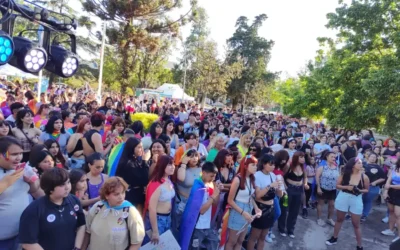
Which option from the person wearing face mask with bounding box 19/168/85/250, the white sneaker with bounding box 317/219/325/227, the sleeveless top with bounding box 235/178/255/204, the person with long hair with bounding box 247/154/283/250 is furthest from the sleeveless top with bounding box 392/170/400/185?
the person wearing face mask with bounding box 19/168/85/250

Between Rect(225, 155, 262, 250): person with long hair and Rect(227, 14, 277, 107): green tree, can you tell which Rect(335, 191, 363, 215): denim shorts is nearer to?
Rect(225, 155, 262, 250): person with long hair

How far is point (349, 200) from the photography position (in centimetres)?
543

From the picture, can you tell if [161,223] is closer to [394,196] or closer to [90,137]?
[90,137]

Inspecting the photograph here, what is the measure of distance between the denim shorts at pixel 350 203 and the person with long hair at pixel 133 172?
3457mm

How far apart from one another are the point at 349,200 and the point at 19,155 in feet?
16.3

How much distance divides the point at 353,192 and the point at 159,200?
3.50 metres

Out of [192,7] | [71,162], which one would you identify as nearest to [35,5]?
[71,162]

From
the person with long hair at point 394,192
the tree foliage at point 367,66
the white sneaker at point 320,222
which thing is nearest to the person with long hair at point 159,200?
the white sneaker at point 320,222

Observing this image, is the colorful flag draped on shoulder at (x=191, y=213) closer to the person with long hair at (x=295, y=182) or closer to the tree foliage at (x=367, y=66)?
the person with long hair at (x=295, y=182)

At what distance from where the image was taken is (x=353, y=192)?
5367 mm

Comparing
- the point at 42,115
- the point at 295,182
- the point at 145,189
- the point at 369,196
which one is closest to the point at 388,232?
the point at 369,196

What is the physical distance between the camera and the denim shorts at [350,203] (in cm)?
537

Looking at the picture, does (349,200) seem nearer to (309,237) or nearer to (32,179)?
(309,237)

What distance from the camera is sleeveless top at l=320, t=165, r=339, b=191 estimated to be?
639 cm
